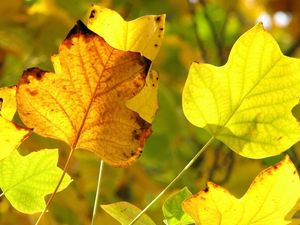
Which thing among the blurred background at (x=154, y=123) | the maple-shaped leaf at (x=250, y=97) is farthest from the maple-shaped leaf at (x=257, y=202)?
the blurred background at (x=154, y=123)

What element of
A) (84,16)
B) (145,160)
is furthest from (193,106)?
(84,16)

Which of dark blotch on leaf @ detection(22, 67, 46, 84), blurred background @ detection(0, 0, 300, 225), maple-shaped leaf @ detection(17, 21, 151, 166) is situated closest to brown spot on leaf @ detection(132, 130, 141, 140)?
maple-shaped leaf @ detection(17, 21, 151, 166)

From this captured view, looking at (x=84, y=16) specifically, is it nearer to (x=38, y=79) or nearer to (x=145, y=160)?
(x=145, y=160)

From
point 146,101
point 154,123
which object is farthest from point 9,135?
point 154,123

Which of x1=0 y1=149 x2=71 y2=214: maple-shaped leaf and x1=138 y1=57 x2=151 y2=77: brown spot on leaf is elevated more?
x1=138 y1=57 x2=151 y2=77: brown spot on leaf

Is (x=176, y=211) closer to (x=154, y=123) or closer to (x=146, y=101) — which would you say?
(x=146, y=101)

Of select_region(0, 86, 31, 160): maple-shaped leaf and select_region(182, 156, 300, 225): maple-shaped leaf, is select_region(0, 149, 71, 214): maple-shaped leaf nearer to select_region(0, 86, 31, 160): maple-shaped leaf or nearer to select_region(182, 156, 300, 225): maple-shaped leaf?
select_region(0, 86, 31, 160): maple-shaped leaf

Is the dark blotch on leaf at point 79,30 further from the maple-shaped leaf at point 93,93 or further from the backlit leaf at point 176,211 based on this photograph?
the backlit leaf at point 176,211

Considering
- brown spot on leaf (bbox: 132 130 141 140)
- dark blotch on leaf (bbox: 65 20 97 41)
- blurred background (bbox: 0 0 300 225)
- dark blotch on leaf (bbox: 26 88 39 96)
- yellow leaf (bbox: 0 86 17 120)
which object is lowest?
blurred background (bbox: 0 0 300 225)
